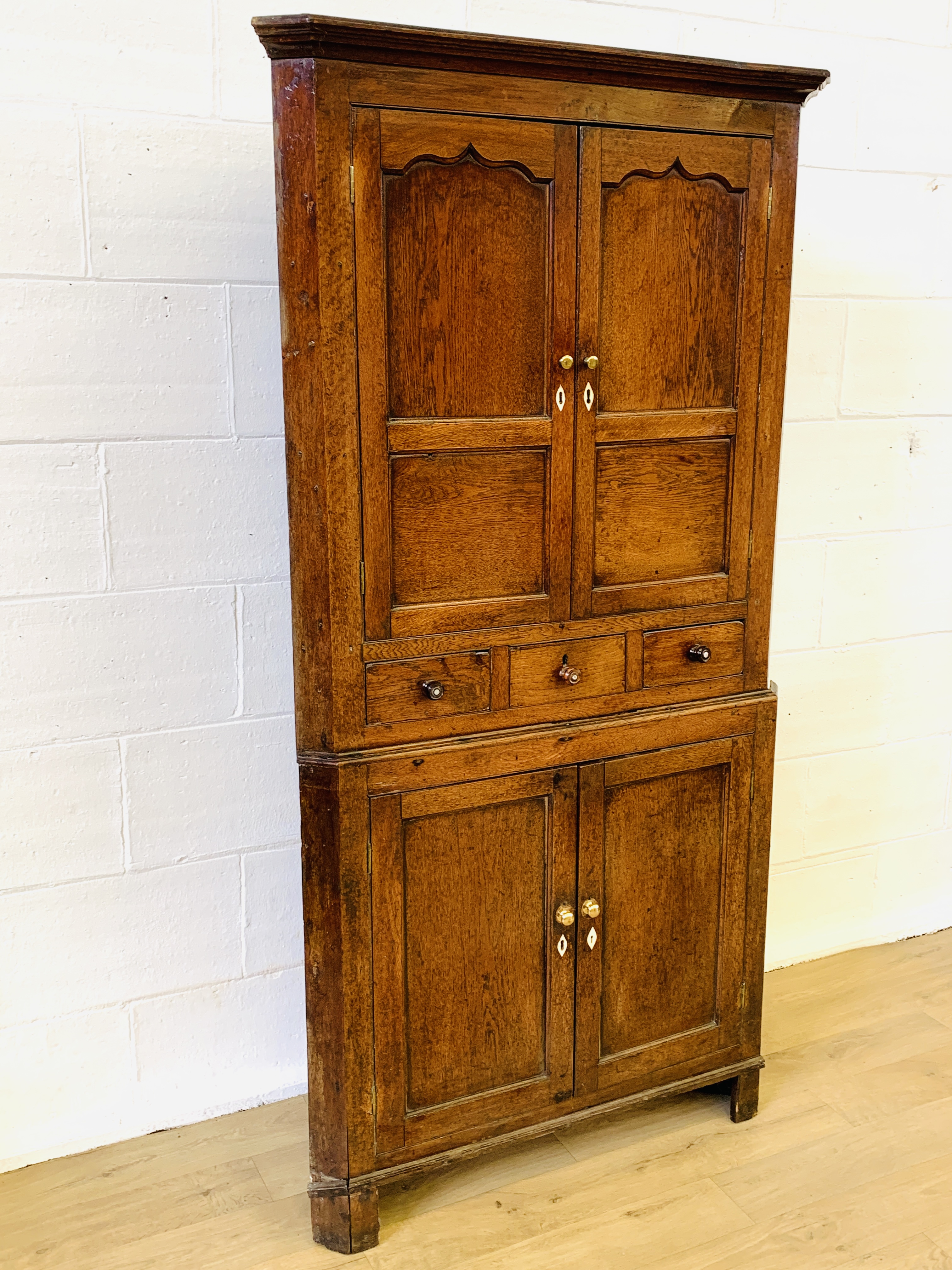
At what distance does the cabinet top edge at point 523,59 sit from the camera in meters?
1.52

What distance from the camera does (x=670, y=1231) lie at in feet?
6.44

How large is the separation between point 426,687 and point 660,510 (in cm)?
50

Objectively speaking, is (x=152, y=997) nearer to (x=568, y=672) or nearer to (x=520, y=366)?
(x=568, y=672)

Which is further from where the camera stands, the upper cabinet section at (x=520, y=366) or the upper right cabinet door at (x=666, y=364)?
the upper right cabinet door at (x=666, y=364)

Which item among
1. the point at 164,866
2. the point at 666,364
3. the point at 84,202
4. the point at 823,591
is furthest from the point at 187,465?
the point at 823,591

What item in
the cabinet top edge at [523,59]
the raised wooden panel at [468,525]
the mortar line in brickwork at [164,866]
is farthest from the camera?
the mortar line in brickwork at [164,866]

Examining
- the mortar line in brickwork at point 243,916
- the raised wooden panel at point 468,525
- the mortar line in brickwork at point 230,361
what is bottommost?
the mortar line in brickwork at point 243,916

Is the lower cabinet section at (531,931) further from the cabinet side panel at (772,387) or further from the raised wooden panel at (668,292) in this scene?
the raised wooden panel at (668,292)

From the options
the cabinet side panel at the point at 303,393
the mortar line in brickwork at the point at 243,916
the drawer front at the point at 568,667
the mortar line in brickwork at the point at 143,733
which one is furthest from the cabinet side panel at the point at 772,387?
the mortar line in brickwork at the point at 243,916

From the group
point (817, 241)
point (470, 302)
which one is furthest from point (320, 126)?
point (817, 241)

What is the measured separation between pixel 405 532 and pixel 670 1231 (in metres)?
1.28

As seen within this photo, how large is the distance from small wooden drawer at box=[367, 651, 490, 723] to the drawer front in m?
0.06

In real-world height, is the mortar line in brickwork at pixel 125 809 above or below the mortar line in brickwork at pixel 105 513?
below

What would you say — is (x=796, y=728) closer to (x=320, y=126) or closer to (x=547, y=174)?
(x=547, y=174)
